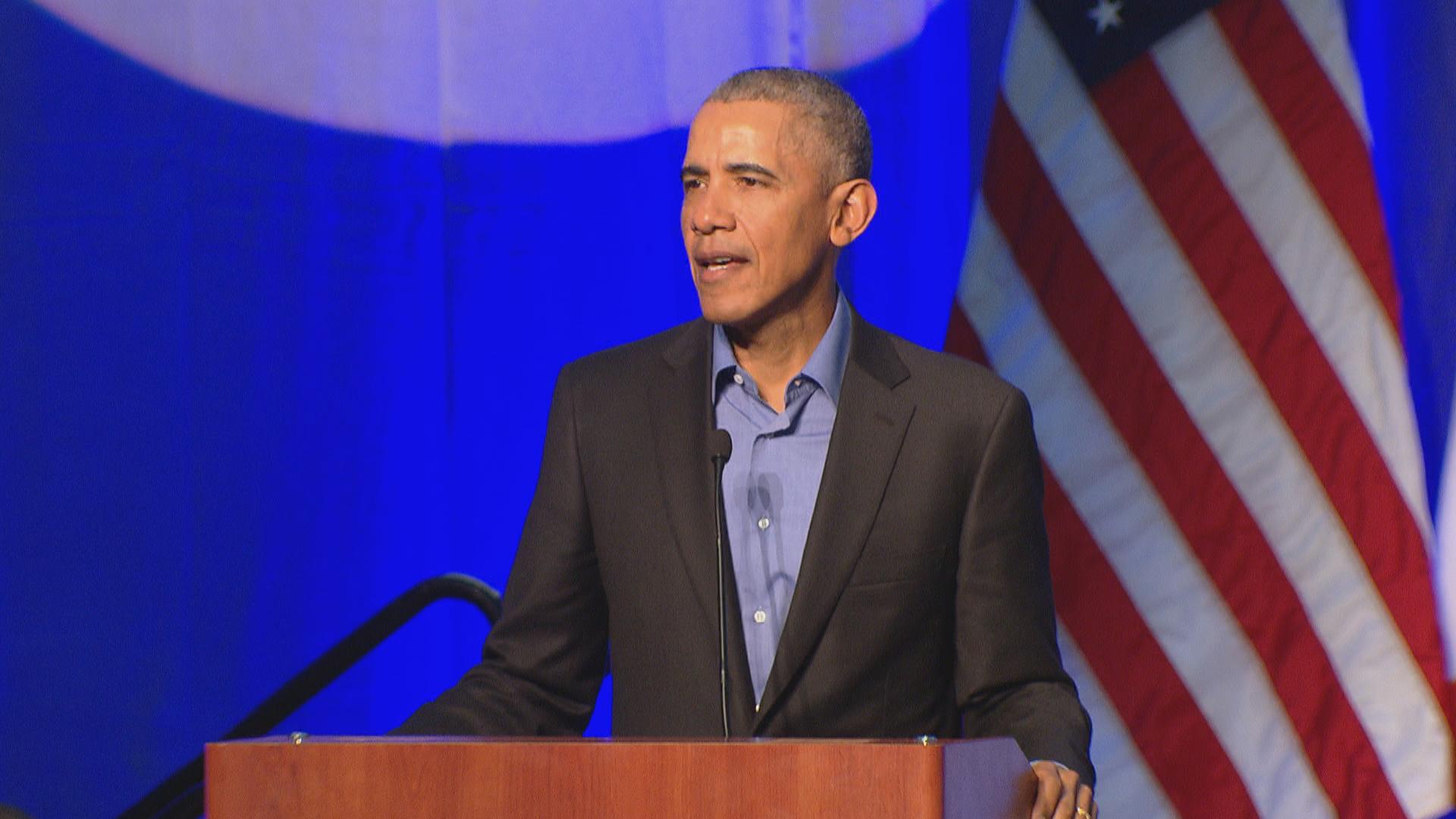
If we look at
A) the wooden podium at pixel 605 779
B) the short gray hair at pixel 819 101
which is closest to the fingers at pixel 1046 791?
the wooden podium at pixel 605 779

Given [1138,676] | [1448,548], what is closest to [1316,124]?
[1448,548]

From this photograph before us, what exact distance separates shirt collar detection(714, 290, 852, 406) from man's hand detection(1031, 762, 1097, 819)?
61 cm

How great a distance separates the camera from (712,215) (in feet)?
6.33

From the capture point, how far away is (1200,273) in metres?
3.19

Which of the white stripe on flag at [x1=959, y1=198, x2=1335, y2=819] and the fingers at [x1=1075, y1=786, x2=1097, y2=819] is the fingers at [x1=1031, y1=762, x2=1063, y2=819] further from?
the white stripe on flag at [x1=959, y1=198, x2=1335, y2=819]

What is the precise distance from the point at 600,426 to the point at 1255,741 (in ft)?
5.63

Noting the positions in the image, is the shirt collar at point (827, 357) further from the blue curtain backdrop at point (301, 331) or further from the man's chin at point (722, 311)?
the blue curtain backdrop at point (301, 331)

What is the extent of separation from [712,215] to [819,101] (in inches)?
8.6

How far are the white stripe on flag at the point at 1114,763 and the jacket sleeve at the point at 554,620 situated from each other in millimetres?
1444

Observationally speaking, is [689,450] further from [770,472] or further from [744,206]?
[744,206]

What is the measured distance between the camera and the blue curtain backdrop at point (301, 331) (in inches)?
121

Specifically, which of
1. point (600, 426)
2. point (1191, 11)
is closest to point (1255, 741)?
point (1191, 11)

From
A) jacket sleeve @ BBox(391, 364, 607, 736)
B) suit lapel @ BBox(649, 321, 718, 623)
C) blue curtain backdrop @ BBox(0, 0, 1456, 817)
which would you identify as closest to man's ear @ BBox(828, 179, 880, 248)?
suit lapel @ BBox(649, 321, 718, 623)

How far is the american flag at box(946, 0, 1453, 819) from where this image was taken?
10.0 feet
